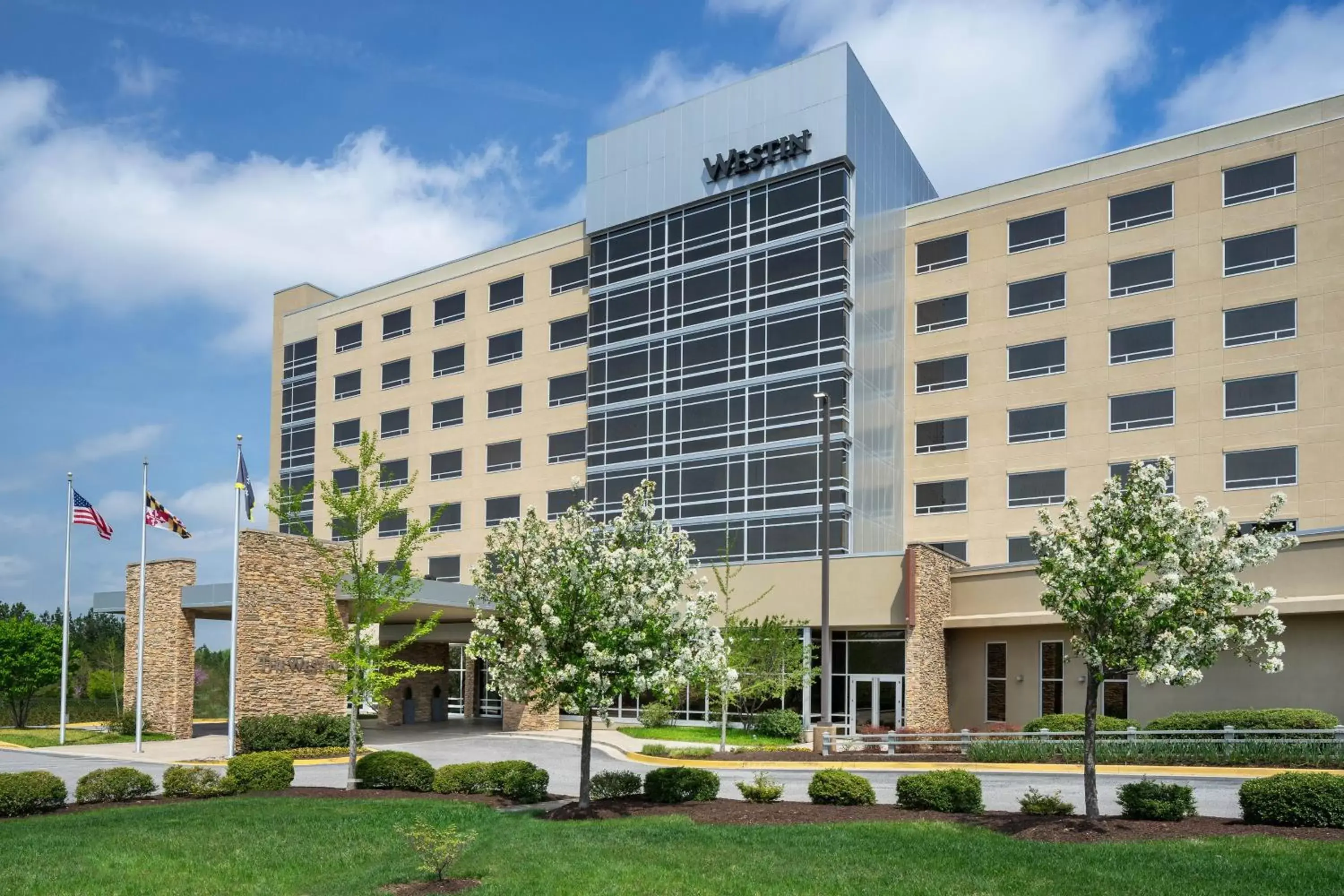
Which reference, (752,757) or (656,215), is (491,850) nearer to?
(752,757)

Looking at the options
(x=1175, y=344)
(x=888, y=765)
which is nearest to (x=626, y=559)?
(x=888, y=765)

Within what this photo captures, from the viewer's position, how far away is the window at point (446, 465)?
2253 inches

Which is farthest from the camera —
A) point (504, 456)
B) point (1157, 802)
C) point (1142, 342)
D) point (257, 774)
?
point (504, 456)

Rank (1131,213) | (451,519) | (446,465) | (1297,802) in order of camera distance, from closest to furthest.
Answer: (1297,802), (1131,213), (451,519), (446,465)

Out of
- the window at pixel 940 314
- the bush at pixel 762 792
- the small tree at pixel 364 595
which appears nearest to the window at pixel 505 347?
the window at pixel 940 314

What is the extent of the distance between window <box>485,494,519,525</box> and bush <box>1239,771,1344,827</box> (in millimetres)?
40946

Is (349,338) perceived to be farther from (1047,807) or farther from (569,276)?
(1047,807)

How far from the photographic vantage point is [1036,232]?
4472 cm

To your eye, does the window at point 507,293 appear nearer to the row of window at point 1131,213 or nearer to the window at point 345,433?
the window at point 345,433

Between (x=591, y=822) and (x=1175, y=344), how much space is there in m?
31.5

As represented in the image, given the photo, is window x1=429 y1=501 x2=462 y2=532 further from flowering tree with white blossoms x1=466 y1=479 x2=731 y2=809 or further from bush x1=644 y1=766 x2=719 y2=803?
bush x1=644 y1=766 x2=719 y2=803

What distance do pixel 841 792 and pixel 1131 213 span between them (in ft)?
102

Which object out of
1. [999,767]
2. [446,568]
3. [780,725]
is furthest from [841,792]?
[446,568]

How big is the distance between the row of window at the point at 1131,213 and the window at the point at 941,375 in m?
3.87
